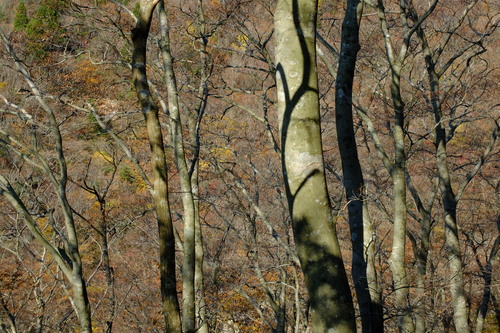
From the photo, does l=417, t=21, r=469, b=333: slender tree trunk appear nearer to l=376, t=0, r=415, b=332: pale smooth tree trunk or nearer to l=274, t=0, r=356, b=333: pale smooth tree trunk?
l=376, t=0, r=415, b=332: pale smooth tree trunk

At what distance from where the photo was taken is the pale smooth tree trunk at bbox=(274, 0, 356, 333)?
234 centimetres

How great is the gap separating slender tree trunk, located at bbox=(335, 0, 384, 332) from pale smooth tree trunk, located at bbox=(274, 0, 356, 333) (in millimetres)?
1564

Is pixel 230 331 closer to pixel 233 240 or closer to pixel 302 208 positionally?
pixel 233 240

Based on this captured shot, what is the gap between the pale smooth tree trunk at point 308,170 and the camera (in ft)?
7.68

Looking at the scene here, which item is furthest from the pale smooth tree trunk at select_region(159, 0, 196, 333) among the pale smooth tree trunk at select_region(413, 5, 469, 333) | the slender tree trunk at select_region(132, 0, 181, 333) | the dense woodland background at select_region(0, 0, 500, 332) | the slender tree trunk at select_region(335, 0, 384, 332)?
the pale smooth tree trunk at select_region(413, 5, 469, 333)

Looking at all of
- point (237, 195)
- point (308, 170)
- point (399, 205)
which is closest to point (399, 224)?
point (399, 205)

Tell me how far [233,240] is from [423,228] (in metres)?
5.69

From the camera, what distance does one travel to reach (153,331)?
12023 mm

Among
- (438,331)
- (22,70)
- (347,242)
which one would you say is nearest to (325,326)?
(22,70)

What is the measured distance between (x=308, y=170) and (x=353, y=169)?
1879 mm

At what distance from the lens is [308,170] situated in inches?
97.0

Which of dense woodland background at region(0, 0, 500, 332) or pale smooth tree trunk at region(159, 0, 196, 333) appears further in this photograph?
dense woodland background at region(0, 0, 500, 332)

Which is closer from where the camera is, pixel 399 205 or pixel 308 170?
pixel 308 170

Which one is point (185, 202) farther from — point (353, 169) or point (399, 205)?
point (399, 205)
